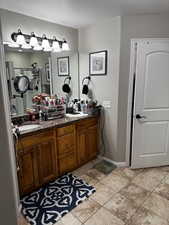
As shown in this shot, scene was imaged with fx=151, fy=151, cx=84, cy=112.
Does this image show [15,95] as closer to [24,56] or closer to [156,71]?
[24,56]

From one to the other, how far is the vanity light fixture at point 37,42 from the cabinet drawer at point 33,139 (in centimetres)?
128

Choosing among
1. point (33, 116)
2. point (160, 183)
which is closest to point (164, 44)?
point (160, 183)

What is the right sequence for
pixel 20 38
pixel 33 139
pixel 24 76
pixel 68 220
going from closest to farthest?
pixel 68 220
pixel 33 139
pixel 20 38
pixel 24 76

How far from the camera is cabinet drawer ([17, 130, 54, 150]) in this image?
1.79 metres

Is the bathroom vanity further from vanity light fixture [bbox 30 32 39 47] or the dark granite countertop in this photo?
vanity light fixture [bbox 30 32 39 47]

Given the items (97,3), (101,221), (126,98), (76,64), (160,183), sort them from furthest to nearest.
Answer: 1. (76,64)
2. (126,98)
3. (160,183)
4. (97,3)
5. (101,221)

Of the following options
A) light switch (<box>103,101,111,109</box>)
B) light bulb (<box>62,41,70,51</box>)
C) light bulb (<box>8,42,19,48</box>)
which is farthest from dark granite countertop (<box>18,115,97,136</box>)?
light bulb (<box>62,41,70,51</box>)

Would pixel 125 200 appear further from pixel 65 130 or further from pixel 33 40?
pixel 33 40

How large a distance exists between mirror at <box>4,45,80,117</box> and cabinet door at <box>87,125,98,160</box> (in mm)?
767

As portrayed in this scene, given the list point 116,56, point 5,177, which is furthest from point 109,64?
point 5,177

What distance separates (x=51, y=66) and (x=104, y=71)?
93 centimetres

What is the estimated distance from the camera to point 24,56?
2.25 metres

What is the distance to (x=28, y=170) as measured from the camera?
1.90 meters

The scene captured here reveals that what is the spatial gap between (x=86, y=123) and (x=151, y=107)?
1.08 meters
